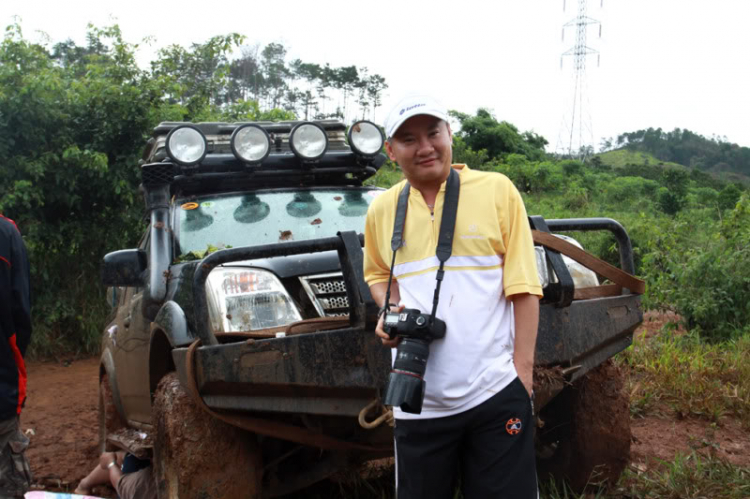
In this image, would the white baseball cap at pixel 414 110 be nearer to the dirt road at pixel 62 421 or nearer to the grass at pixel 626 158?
the dirt road at pixel 62 421

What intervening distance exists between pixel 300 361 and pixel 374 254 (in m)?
0.55

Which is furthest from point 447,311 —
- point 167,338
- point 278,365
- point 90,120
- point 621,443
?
point 90,120

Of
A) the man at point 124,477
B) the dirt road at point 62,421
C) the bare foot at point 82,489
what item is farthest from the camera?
the dirt road at point 62,421

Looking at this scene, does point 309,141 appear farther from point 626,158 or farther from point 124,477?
point 626,158

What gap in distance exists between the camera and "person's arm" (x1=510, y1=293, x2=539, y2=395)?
7.19 feet

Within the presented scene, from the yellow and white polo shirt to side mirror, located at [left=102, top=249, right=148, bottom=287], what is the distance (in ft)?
6.32

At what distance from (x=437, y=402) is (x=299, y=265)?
1319 mm

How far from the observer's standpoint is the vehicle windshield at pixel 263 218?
161 inches

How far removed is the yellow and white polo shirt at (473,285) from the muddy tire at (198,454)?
3.52ft

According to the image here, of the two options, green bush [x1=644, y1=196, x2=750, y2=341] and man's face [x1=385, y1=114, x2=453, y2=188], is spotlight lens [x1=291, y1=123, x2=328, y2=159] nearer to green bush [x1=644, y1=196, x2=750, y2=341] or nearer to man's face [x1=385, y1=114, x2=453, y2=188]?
man's face [x1=385, y1=114, x2=453, y2=188]

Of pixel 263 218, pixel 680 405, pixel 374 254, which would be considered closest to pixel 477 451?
pixel 374 254

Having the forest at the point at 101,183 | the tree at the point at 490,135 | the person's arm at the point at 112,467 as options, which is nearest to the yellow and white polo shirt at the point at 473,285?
the person's arm at the point at 112,467

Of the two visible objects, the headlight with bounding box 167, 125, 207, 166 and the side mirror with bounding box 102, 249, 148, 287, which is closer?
the side mirror with bounding box 102, 249, 148, 287

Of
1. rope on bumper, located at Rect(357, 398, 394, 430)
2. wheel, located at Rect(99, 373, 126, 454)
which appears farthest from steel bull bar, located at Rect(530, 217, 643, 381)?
wheel, located at Rect(99, 373, 126, 454)
